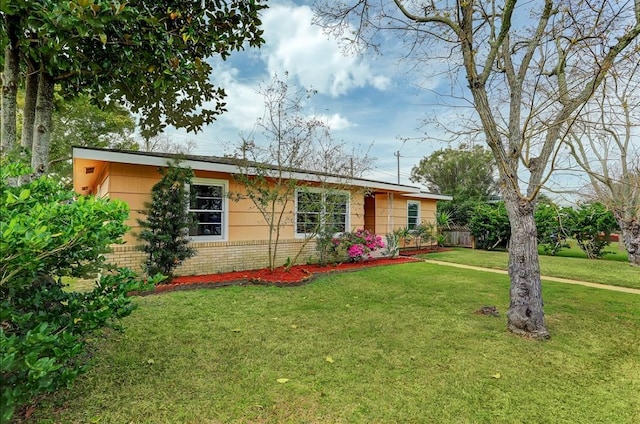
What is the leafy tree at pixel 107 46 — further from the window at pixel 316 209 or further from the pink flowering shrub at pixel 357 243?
the pink flowering shrub at pixel 357 243

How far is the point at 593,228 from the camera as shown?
12.6 meters

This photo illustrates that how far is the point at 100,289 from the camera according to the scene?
246 cm

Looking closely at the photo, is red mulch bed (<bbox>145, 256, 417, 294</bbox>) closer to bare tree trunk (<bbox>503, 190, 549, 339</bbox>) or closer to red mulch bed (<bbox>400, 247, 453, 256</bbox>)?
bare tree trunk (<bbox>503, 190, 549, 339</bbox>)

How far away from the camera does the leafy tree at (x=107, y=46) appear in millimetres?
2934

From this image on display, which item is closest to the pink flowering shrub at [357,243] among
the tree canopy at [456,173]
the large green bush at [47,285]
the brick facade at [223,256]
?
the brick facade at [223,256]

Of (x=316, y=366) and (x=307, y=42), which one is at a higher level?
(x=307, y=42)

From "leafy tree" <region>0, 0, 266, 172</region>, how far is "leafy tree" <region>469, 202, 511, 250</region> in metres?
14.6

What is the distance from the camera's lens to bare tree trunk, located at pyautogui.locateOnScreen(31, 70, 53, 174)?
4172 mm

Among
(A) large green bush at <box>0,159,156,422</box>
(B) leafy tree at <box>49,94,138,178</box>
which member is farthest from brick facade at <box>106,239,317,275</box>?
(B) leafy tree at <box>49,94,138,178</box>

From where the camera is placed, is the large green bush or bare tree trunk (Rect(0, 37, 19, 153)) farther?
bare tree trunk (Rect(0, 37, 19, 153))

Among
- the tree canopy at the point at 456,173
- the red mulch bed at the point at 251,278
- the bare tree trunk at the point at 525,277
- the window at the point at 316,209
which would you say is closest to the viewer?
the bare tree trunk at the point at 525,277

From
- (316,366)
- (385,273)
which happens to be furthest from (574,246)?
(316,366)

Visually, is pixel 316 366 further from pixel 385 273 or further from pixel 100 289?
pixel 385 273

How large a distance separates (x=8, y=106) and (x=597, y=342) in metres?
8.38
